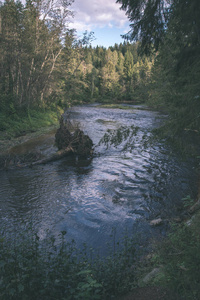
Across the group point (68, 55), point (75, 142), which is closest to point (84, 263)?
point (75, 142)

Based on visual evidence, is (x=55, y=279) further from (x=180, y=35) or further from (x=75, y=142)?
(x=75, y=142)

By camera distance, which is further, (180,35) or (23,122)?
(23,122)

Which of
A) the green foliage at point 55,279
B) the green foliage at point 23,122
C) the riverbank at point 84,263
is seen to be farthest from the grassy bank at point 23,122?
the green foliage at point 55,279

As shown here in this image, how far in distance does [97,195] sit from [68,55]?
85.7ft

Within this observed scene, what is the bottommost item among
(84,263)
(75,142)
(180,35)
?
(75,142)

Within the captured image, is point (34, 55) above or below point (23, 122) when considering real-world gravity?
above

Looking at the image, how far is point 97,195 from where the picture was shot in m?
9.29

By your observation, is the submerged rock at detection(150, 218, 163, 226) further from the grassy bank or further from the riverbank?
the grassy bank

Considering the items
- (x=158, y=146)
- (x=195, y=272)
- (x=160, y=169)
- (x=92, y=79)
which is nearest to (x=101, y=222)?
(x=195, y=272)

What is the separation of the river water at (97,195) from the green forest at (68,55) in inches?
131

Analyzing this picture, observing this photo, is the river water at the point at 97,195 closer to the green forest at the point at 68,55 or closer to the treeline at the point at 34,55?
the green forest at the point at 68,55

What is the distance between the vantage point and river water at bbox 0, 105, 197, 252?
680 cm

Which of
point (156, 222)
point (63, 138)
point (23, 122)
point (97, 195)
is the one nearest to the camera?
point (156, 222)

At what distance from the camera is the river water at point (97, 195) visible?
22.3 feet
